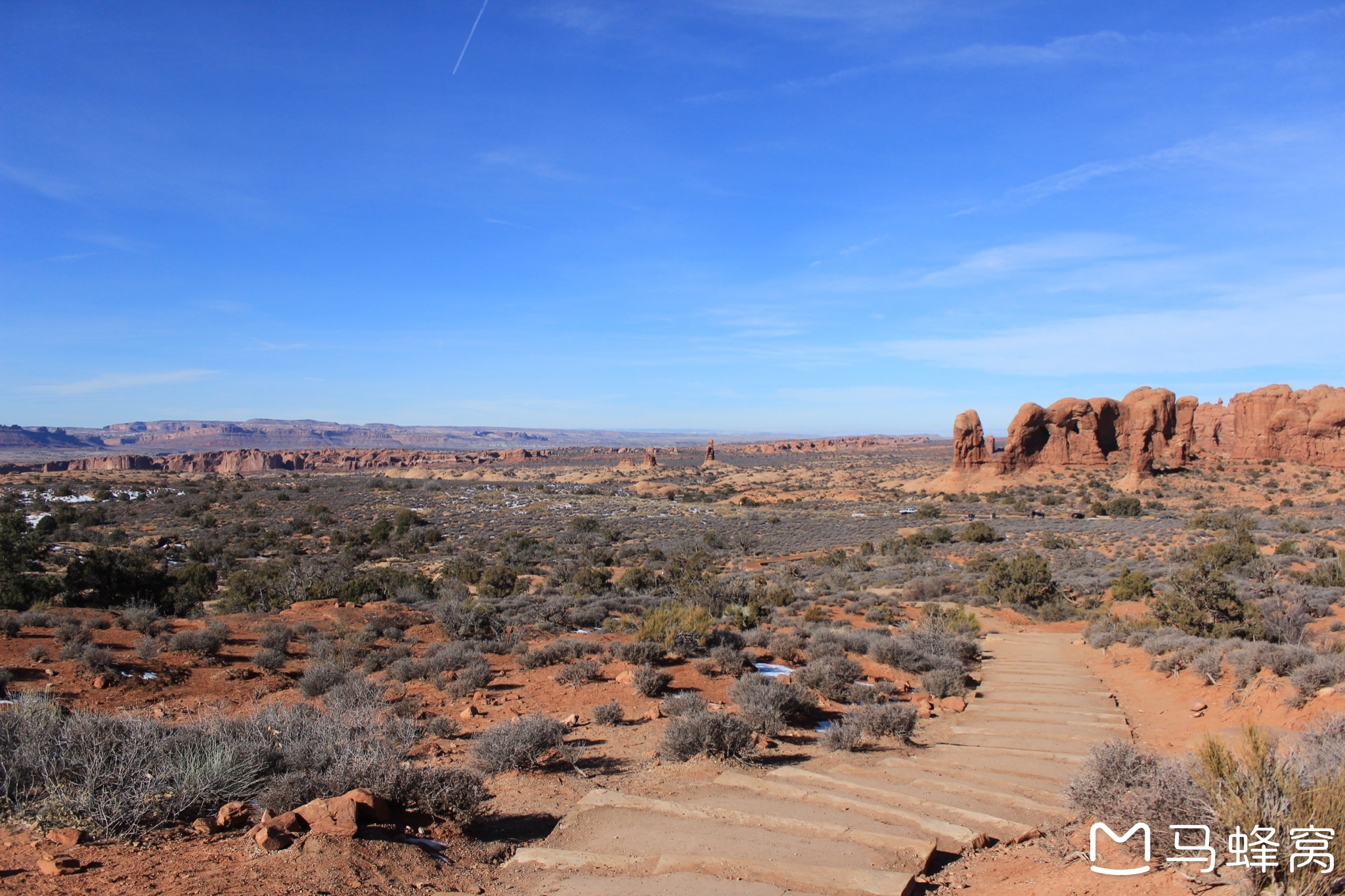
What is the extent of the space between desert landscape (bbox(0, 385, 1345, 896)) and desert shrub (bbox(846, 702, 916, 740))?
40 millimetres

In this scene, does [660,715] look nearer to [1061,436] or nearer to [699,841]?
[699,841]

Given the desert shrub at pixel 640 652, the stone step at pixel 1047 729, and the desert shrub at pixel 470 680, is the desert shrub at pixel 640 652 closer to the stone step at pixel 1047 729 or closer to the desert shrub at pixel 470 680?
the desert shrub at pixel 470 680

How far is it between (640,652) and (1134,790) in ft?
25.0

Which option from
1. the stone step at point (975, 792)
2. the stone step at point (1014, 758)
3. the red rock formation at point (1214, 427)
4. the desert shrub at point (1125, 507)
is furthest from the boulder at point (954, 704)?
the red rock formation at point (1214, 427)

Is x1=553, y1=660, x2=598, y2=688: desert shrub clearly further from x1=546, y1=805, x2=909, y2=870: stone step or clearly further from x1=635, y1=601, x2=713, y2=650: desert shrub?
x1=546, y1=805, x2=909, y2=870: stone step

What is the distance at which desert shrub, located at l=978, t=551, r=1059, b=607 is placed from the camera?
802 inches

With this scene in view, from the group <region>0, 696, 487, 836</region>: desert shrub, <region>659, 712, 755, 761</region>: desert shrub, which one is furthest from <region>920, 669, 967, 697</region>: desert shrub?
<region>0, 696, 487, 836</region>: desert shrub

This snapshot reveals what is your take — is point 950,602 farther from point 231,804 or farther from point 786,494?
point 786,494

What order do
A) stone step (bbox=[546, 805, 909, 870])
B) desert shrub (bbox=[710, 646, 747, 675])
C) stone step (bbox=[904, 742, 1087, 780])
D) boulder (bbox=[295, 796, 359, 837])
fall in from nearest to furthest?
boulder (bbox=[295, 796, 359, 837])
stone step (bbox=[546, 805, 909, 870])
stone step (bbox=[904, 742, 1087, 780])
desert shrub (bbox=[710, 646, 747, 675])

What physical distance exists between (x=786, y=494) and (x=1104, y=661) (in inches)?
1938

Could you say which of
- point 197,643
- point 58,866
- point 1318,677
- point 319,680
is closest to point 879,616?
point 1318,677

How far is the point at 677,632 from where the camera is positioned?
11.9m

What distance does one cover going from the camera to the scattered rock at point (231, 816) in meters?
4.44

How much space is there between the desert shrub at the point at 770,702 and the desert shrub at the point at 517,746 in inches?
92.1
